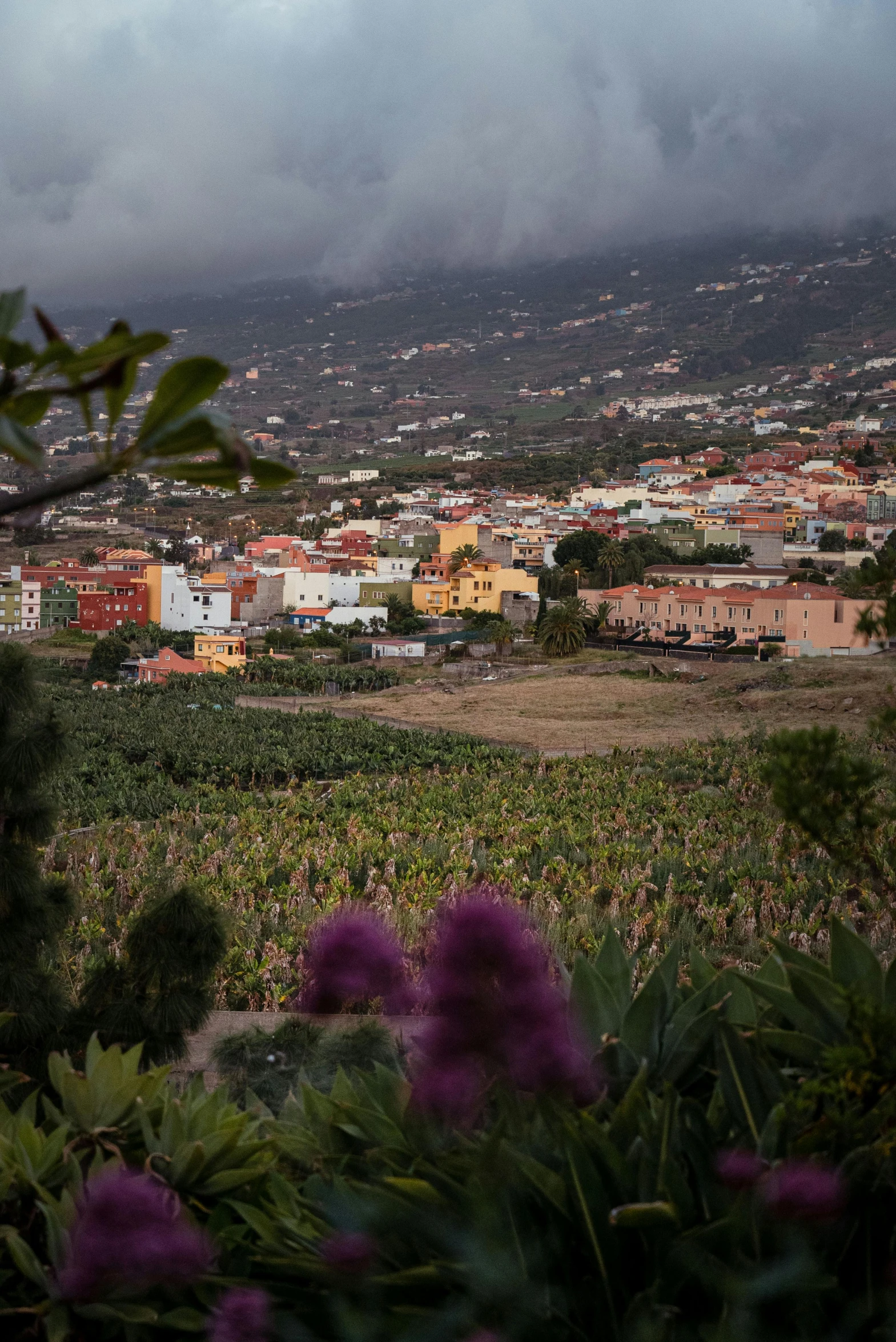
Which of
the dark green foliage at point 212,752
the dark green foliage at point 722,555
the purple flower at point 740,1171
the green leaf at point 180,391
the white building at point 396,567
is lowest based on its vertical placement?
the dark green foliage at point 212,752

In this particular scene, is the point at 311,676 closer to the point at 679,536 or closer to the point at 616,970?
the point at 679,536

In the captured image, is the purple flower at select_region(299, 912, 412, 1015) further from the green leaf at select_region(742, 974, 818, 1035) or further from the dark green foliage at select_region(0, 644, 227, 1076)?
the dark green foliage at select_region(0, 644, 227, 1076)

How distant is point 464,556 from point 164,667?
686 inches

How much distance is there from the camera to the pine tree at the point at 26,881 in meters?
3.56

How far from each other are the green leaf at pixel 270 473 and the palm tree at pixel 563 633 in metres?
39.2

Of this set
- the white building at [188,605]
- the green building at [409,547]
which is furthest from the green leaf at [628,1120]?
the green building at [409,547]

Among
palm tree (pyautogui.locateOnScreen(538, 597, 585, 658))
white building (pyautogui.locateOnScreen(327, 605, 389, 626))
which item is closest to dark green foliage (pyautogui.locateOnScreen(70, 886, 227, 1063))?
palm tree (pyautogui.locateOnScreen(538, 597, 585, 658))

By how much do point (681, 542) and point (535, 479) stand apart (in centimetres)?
3688

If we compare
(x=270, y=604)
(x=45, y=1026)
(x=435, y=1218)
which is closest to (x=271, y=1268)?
(x=435, y=1218)

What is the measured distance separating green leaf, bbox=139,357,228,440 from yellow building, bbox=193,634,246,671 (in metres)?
39.7

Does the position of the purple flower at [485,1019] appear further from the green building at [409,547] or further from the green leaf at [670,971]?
the green building at [409,547]

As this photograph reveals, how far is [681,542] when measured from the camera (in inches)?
2298

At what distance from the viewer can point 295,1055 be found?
13.3 feet

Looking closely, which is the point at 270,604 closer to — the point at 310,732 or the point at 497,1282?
the point at 310,732
